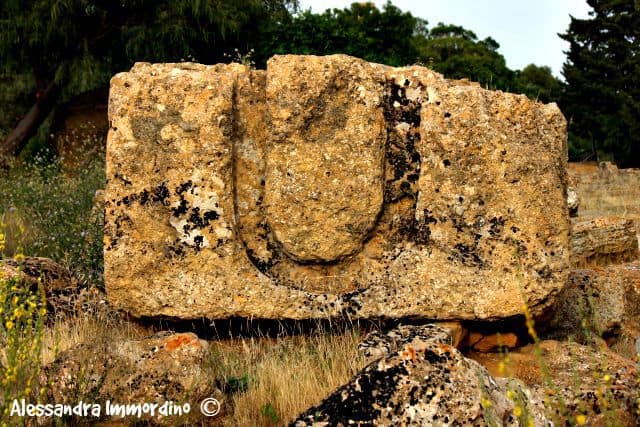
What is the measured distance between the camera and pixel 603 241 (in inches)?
336

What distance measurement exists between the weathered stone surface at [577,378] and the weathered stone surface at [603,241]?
3397 mm

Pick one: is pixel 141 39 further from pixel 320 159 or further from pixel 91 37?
pixel 320 159

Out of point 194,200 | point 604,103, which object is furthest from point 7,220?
point 604,103

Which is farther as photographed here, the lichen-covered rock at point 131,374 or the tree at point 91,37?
the tree at point 91,37

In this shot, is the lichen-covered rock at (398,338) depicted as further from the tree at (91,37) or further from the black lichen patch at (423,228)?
the tree at (91,37)

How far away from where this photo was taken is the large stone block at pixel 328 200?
5.12m

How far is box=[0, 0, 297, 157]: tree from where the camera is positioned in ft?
49.4

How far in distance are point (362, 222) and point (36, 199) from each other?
19.8 ft

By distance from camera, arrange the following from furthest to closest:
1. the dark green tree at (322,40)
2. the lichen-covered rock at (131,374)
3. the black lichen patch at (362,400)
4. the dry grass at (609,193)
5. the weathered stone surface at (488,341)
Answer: the dark green tree at (322,40), the dry grass at (609,193), the weathered stone surface at (488,341), the lichen-covered rock at (131,374), the black lichen patch at (362,400)

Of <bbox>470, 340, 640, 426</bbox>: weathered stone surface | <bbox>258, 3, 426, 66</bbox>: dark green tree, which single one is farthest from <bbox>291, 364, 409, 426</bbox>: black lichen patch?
<bbox>258, 3, 426, 66</bbox>: dark green tree

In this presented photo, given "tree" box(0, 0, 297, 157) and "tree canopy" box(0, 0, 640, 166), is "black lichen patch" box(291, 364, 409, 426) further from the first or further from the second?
"tree" box(0, 0, 297, 157)

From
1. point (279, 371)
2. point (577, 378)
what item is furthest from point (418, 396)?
point (577, 378)

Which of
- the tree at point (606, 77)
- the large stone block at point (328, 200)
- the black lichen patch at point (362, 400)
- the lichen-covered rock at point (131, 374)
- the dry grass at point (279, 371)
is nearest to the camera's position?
the black lichen patch at point (362, 400)

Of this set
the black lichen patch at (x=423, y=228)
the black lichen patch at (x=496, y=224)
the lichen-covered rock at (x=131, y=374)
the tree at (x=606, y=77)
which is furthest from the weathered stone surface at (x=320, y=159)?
the tree at (x=606, y=77)
